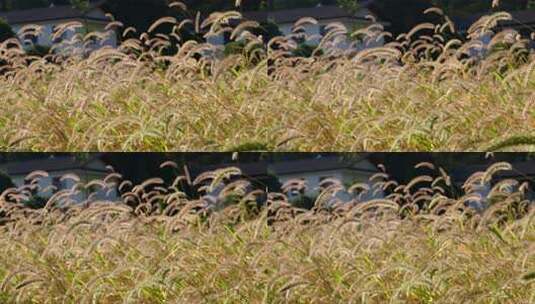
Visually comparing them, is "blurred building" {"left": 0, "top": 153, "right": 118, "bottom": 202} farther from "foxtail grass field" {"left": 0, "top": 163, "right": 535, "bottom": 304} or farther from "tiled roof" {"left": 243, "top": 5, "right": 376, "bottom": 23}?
"tiled roof" {"left": 243, "top": 5, "right": 376, "bottom": 23}

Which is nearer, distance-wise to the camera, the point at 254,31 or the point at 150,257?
the point at 150,257

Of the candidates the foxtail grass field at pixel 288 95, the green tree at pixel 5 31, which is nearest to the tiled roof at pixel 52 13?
the green tree at pixel 5 31

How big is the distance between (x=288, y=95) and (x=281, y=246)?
100 centimetres

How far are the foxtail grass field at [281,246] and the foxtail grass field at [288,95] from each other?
1.10 feet

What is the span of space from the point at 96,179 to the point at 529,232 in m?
3.43

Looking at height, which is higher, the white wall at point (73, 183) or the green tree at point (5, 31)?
the green tree at point (5, 31)

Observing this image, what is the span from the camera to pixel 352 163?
950cm

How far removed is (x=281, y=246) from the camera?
9.04 meters

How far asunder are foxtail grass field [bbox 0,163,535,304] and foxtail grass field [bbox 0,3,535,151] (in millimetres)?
336

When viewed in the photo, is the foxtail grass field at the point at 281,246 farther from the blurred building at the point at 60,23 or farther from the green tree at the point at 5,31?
the green tree at the point at 5,31

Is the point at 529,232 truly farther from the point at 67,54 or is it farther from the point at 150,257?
the point at 67,54

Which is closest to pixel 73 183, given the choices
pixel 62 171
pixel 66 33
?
pixel 62 171

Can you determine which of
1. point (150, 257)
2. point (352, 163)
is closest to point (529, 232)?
point (352, 163)

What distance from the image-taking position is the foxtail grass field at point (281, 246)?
8.26m
